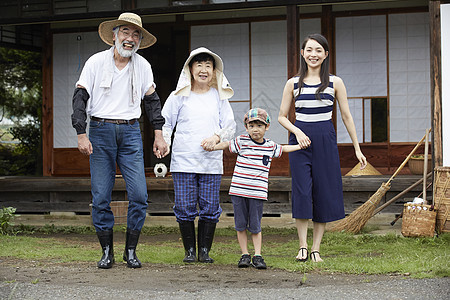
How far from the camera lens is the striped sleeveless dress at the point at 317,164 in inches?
204

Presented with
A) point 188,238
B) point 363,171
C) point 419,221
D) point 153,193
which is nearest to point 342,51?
point 363,171

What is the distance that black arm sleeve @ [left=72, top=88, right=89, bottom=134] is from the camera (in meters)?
4.84

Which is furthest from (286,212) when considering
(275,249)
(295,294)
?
(295,294)

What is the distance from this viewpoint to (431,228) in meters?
6.67

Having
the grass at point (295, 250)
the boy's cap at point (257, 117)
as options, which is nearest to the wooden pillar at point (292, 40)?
the grass at point (295, 250)

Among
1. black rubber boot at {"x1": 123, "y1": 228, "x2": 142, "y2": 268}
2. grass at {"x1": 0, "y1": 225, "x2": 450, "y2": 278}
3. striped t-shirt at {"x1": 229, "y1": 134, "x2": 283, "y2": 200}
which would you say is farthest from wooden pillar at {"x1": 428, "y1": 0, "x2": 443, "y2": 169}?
black rubber boot at {"x1": 123, "y1": 228, "x2": 142, "y2": 268}

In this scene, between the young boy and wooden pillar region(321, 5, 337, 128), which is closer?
the young boy

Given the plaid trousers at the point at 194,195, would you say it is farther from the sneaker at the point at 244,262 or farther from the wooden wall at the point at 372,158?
the wooden wall at the point at 372,158

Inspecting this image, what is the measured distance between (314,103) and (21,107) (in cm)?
1176

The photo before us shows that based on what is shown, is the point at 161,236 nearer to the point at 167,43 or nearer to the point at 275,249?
the point at 275,249

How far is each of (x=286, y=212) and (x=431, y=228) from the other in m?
2.64

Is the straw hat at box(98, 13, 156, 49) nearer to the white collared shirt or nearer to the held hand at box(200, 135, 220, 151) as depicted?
the white collared shirt

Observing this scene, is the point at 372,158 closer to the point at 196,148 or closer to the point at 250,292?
the point at 196,148

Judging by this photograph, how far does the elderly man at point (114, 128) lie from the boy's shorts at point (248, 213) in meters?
0.76
